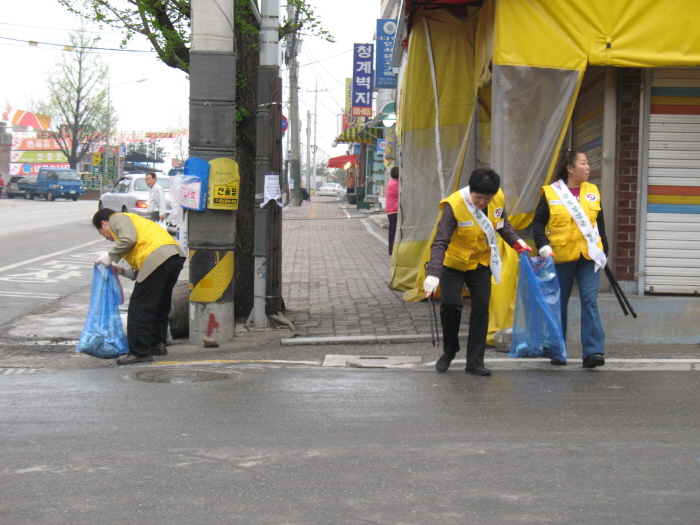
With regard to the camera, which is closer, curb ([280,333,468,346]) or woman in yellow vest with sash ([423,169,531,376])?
woman in yellow vest with sash ([423,169,531,376])

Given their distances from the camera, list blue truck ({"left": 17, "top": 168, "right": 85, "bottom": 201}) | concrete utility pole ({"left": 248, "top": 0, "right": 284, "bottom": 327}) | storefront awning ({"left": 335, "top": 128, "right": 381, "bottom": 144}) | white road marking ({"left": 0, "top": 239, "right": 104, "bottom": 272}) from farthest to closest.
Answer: blue truck ({"left": 17, "top": 168, "right": 85, "bottom": 201}) < storefront awning ({"left": 335, "top": 128, "right": 381, "bottom": 144}) < white road marking ({"left": 0, "top": 239, "right": 104, "bottom": 272}) < concrete utility pole ({"left": 248, "top": 0, "right": 284, "bottom": 327})

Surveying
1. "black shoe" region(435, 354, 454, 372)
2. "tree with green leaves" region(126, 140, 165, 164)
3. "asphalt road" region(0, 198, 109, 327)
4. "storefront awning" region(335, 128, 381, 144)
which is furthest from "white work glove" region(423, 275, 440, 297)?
"tree with green leaves" region(126, 140, 165, 164)

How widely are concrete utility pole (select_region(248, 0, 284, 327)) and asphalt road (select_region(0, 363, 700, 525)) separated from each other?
2.38 meters

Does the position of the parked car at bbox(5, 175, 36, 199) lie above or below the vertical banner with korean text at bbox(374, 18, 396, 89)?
below

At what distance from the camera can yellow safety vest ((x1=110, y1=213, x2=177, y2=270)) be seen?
7.03 metres

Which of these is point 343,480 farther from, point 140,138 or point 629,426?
point 140,138

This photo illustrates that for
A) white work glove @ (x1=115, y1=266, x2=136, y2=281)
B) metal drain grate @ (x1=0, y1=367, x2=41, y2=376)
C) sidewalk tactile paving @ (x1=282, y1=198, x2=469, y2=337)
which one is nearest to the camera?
metal drain grate @ (x1=0, y1=367, x2=41, y2=376)

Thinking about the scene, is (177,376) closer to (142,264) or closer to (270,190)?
(142,264)

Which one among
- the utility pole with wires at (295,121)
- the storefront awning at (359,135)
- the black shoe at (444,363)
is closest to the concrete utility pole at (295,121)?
the utility pole with wires at (295,121)

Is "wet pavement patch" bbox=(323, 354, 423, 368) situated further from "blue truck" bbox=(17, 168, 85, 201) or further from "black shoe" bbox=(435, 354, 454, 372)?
"blue truck" bbox=(17, 168, 85, 201)

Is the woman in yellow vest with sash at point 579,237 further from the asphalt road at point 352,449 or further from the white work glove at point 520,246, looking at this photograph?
the asphalt road at point 352,449

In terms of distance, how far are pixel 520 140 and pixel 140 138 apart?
85.9 metres

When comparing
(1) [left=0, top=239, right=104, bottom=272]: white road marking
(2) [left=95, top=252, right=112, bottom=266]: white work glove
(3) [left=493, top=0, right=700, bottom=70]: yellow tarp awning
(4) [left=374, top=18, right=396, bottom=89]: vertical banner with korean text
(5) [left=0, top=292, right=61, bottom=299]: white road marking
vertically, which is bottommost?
(5) [left=0, top=292, right=61, bottom=299]: white road marking

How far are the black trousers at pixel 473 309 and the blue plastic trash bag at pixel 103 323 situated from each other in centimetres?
293
